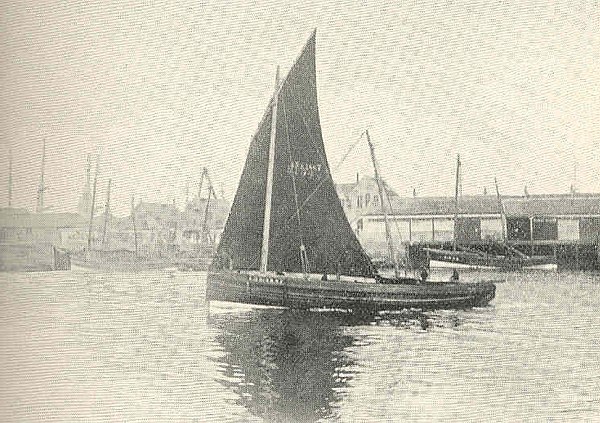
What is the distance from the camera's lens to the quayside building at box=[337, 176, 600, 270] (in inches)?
161

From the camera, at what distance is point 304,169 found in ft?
15.5

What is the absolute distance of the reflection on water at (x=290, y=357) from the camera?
3.18m

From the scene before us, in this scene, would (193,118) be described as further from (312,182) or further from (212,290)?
(212,290)

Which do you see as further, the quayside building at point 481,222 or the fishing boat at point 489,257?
the fishing boat at point 489,257

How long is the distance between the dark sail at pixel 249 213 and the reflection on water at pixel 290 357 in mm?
383

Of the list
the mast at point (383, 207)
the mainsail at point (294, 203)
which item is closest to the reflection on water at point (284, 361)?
the mainsail at point (294, 203)

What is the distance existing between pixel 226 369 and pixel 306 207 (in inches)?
63.7

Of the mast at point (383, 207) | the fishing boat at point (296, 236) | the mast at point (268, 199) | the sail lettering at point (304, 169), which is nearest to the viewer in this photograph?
the mast at point (383, 207)

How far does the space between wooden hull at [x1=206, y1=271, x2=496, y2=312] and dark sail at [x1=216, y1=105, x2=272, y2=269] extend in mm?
177

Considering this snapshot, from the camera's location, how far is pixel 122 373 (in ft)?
10.4

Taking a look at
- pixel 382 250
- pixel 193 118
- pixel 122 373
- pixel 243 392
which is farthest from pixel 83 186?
pixel 382 250

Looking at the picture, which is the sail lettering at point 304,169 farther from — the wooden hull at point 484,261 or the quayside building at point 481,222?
the wooden hull at point 484,261

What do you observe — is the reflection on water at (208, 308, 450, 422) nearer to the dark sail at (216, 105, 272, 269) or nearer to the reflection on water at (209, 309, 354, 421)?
the reflection on water at (209, 309, 354, 421)

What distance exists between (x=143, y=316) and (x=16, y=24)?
1409 mm
